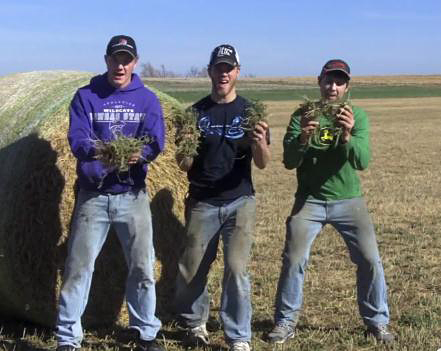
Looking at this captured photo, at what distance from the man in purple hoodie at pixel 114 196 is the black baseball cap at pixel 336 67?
1.29m

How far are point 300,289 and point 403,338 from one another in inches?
33.3

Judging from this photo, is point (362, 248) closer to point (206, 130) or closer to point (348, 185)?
point (348, 185)

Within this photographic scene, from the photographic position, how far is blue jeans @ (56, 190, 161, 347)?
4.81m

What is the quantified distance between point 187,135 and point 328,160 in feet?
3.64

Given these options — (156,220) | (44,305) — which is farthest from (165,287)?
(44,305)

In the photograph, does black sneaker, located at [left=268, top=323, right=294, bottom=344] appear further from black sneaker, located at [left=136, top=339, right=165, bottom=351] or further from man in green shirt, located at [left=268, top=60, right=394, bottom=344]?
black sneaker, located at [left=136, top=339, right=165, bottom=351]

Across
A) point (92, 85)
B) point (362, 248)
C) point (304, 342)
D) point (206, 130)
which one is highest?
point (92, 85)

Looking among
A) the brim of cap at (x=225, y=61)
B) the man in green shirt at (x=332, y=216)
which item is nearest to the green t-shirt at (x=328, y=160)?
the man in green shirt at (x=332, y=216)

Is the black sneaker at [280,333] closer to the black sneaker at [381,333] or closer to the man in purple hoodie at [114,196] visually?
the black sneaker at [381,333]

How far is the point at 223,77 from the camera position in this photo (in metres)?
5.07

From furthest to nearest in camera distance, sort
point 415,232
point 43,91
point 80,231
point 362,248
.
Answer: point 415,232, point 43,91, point 362,248, point 80,231

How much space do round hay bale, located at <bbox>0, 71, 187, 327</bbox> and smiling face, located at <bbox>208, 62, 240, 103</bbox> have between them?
4.44 ft

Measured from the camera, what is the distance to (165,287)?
20.7ft

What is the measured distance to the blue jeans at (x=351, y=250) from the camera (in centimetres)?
533
